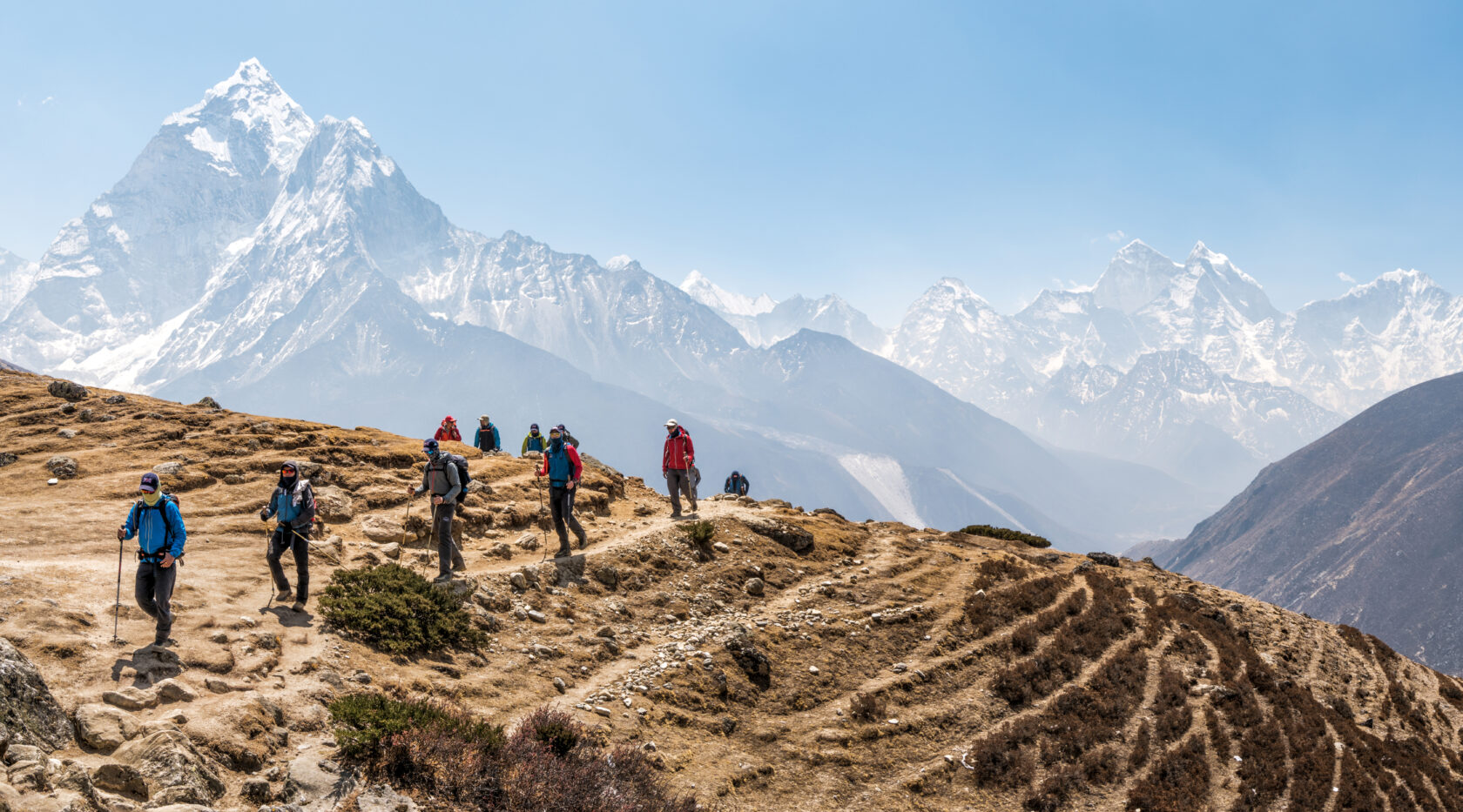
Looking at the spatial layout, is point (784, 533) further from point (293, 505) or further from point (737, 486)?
point (293, 505)

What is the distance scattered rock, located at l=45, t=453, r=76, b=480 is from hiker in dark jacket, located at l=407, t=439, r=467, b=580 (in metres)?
12.9

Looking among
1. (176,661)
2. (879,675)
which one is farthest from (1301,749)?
(176,661)

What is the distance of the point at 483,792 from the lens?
9.85 meters

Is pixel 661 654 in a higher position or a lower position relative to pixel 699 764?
higher

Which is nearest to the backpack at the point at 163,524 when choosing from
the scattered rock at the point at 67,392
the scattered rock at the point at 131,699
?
the scattered rock at the point at 131,699

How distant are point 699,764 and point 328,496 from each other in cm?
1438

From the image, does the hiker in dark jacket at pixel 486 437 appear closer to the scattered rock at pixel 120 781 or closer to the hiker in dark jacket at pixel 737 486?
the hiker in dark jacket at pixel 737 486

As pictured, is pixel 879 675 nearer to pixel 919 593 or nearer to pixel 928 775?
pixel 928 775

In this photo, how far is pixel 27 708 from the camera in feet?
28.5

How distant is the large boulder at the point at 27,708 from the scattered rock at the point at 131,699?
0.66 m

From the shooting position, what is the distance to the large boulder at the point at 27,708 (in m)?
8.33

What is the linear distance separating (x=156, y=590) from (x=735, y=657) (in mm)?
11830

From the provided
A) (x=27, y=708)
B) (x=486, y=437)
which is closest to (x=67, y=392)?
(x=486, y=437)

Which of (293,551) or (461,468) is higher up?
(461,468)
